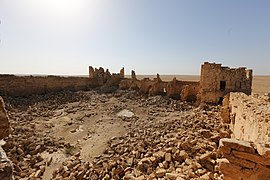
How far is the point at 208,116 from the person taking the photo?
35.7 ft

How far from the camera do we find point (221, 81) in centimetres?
1426

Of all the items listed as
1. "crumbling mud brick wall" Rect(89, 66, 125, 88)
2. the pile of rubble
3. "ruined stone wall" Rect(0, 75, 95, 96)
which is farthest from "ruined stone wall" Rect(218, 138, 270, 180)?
"ruined stone wall" Rect(0, 75, 95, 96)

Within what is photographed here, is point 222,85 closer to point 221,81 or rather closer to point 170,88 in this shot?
point 221,81

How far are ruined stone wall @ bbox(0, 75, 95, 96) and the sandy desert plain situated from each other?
211 centimetres

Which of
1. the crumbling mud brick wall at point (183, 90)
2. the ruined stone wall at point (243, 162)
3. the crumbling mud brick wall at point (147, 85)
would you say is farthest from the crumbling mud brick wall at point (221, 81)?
the ruined stone wall at point (243, 162)

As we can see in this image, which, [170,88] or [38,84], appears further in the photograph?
[38,84]

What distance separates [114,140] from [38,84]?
38.5 ft

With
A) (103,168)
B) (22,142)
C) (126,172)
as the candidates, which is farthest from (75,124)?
(126,172)

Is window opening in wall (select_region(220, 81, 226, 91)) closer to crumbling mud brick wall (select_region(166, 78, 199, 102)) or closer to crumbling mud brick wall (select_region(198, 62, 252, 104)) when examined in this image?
crumbling mud brick wall (select_region(198, 62, 252, 104))

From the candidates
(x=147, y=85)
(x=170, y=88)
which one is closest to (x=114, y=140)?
(x=170, y=88)

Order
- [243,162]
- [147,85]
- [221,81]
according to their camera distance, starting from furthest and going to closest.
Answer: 1. [147,85]
2. [221,81]
3. [243,162]

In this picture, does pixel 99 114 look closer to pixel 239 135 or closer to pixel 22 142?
pixel 22 142

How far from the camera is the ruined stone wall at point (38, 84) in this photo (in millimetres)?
16719

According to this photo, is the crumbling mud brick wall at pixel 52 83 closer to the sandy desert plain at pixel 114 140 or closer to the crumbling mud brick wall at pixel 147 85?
the crumbling mud brick wall at pixel 147 85
